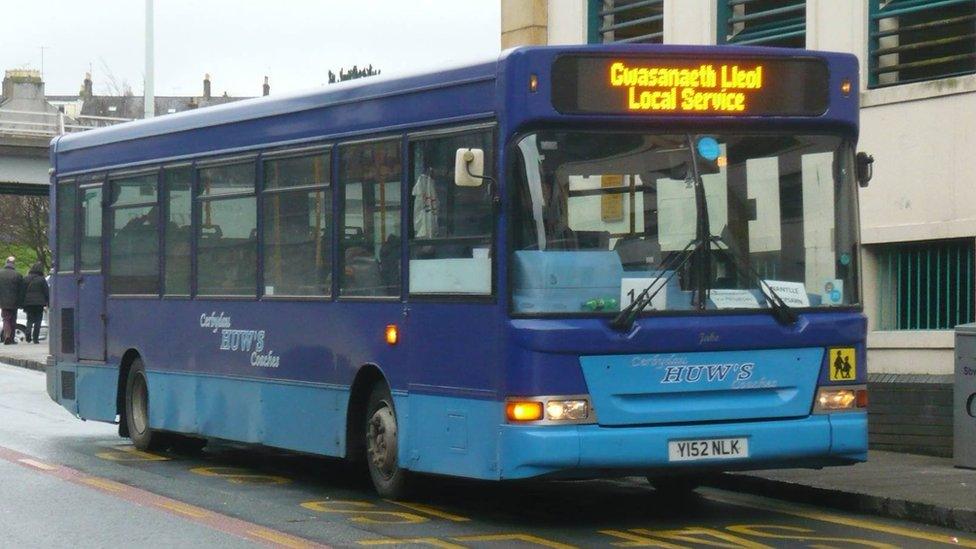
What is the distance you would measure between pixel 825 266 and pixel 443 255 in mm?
2287

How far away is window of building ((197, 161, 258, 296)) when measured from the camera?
14219mm

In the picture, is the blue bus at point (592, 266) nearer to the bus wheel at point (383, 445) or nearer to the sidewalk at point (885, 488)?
the bus wheel at point (383, 445)

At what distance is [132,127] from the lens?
16.6 m

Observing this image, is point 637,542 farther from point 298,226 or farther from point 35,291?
point 35,291

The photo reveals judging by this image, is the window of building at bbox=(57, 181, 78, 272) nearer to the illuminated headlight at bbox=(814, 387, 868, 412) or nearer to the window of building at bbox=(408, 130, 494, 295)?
the window of building at bbox=(408, 130, 494, 295)

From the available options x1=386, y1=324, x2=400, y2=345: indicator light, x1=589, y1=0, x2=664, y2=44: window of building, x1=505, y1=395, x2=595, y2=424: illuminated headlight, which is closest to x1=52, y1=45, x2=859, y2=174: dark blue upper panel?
x1=386, y1=324, x2=400, y2=345: indicator light

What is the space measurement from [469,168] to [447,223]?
73 centimetres

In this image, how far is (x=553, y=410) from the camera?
1054cm

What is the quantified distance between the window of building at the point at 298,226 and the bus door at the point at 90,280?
3751 millimetres

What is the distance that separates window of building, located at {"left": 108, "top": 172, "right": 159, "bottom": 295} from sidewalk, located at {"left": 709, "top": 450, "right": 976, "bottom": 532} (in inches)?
215

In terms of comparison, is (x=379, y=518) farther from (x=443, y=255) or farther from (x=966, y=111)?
(x=966, y=111)

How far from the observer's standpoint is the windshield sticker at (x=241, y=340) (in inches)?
549

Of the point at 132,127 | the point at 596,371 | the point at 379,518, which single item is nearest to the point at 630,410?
the point at 596,371

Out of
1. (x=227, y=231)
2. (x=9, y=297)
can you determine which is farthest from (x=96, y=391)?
(x=9, y=297)
